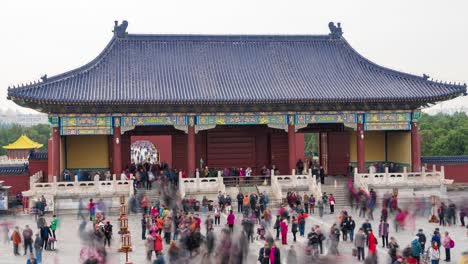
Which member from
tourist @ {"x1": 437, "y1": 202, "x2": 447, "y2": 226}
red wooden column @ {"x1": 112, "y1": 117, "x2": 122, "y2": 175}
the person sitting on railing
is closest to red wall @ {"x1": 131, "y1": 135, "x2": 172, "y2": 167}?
red wooden column @ {"x1": 112, "y1": 117, "x2": 122, "y2": 175}

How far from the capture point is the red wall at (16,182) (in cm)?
3669

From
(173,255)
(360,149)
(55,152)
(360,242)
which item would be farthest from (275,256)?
(360,149)

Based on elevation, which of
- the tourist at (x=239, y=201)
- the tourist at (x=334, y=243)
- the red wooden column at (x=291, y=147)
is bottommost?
the tourist at (x=334, y=243)

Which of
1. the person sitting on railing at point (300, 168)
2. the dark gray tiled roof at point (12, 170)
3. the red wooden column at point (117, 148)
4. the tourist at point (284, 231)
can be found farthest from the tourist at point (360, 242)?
the dark gray tiled roof at point (12, 170)

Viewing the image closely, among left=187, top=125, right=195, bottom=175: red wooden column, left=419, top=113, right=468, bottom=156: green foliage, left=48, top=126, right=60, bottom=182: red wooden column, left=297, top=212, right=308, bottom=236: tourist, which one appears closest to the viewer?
left=297, top=212, right=308, bottom=236: tourist

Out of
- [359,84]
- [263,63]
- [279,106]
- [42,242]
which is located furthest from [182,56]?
[42,242]

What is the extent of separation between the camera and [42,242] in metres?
21.6

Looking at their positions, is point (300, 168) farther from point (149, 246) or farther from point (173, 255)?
point (173, 255)

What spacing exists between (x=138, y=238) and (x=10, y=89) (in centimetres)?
1371

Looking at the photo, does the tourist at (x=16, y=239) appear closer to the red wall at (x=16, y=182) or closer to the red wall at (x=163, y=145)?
the red wall at (x=16, y=182)

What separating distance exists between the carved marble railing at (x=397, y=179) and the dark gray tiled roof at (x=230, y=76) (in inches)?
180

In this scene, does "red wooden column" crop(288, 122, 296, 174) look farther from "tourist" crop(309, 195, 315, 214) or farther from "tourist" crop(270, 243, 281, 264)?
"tourist" crop(270, 243, 281, 264)

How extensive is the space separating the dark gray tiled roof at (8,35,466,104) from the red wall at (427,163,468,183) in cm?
505

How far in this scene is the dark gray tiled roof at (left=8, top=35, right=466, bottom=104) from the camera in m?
35.3
